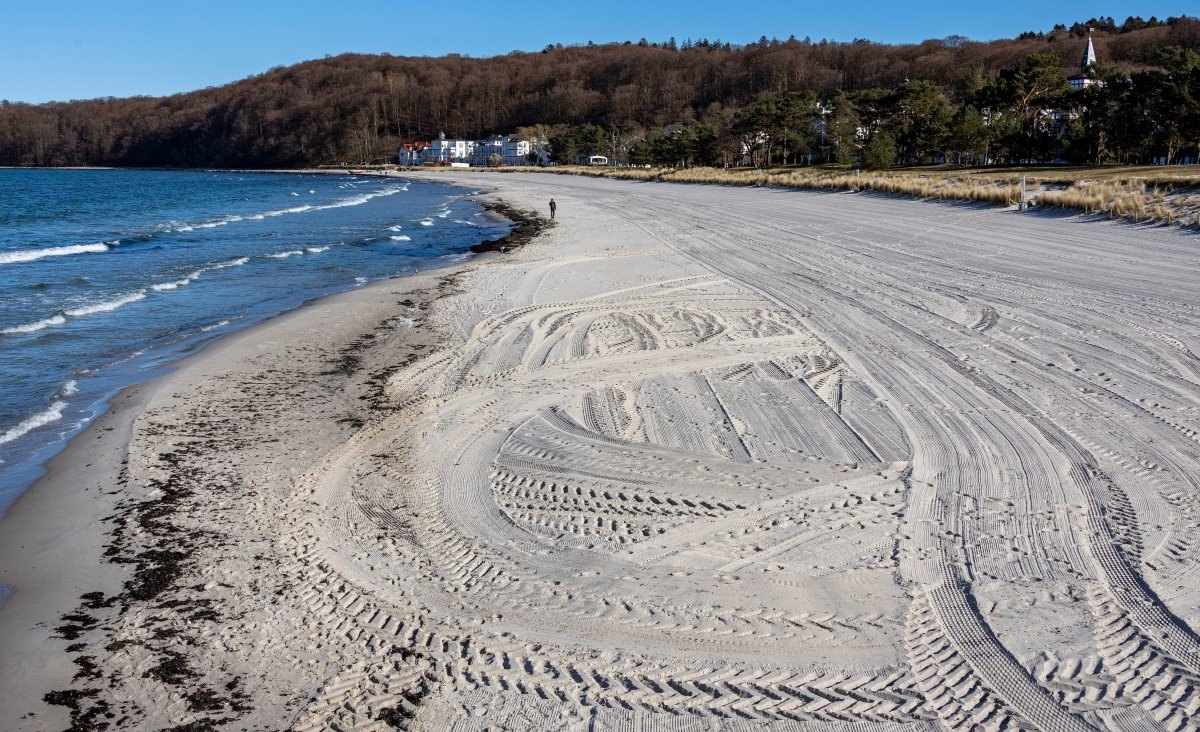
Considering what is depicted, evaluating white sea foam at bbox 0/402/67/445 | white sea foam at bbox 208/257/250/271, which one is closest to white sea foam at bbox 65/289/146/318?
white sea foam at bbox 208/257/250/271

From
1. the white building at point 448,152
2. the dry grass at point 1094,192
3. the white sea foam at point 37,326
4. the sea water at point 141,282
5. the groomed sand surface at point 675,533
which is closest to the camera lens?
the groomed sand surface at point 675,533

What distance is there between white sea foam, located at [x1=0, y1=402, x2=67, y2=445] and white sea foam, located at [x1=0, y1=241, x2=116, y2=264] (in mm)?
17404

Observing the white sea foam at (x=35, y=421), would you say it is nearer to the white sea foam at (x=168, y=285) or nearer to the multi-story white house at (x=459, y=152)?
the white sea foam at (x=168, y=285)

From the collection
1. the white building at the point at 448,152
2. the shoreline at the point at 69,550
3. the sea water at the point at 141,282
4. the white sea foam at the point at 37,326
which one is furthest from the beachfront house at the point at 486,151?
the shoreline at the point at 69,550

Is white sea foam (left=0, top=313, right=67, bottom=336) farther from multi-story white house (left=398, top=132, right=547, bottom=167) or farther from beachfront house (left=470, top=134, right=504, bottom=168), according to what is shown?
beachfront house (left=470, top=134, right=504, bottom=168)

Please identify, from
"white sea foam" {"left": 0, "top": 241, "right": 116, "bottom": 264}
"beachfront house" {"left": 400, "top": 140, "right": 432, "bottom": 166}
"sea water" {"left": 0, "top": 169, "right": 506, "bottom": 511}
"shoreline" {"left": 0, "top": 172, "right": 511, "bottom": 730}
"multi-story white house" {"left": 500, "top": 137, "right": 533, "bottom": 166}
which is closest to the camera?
"shoreline" {"left": 0, "top": 172, "right": 511, "bottom": 730}

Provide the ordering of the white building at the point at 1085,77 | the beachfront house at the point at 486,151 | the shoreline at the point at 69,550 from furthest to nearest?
1. the beachfront house at the point at 486,151
2. the white building at the point at 1085,77
3. the shoreline at the point at 69,550

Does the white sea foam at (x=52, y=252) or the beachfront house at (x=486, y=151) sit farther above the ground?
the beachfront house at (x=486, y=151)

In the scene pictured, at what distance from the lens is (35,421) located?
27.4ft

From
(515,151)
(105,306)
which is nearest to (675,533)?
(105,306)

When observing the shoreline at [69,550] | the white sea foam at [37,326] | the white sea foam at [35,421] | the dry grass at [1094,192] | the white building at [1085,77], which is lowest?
the shoreline at [69,550]

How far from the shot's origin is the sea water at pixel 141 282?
30.2 ft

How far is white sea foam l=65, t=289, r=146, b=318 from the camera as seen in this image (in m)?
14.4

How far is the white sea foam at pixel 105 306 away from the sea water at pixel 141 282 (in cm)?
2
